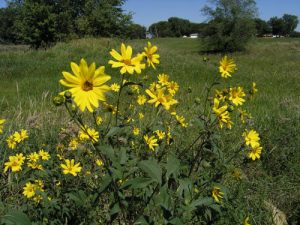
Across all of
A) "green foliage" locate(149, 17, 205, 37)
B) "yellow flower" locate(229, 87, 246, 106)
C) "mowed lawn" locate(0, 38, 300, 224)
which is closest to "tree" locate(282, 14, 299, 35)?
"green foliage" locate(149, 17, 205, 37)

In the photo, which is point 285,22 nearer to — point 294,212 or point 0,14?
point 0,14

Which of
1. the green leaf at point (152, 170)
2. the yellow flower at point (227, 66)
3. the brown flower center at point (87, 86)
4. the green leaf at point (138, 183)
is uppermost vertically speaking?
the brown flower center at point (87, 86)

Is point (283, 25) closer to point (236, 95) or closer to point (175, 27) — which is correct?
point (175, 27)

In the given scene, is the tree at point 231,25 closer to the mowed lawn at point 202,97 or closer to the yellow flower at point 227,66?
the mowed lawn at point 202,97

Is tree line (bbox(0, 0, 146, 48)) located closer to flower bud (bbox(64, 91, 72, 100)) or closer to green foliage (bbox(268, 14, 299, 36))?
flower bud (bbox(64, 91, 72, 100))

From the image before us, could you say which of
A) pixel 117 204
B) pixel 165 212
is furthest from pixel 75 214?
pixel 165 212

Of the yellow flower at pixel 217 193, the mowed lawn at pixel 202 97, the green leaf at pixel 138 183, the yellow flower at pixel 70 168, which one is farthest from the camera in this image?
the mowed lawn at pixel 202 97

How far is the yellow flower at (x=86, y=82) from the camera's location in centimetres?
123

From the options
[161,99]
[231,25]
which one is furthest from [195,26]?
[161,99]

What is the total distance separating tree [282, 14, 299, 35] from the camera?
7956 cm

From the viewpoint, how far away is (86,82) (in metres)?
1.26

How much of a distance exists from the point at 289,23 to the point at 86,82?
85.9m

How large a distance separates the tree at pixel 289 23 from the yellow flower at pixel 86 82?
83579mm

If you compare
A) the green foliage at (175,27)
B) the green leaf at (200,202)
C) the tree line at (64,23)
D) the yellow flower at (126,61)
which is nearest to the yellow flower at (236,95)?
the green leaf at (200,202)
